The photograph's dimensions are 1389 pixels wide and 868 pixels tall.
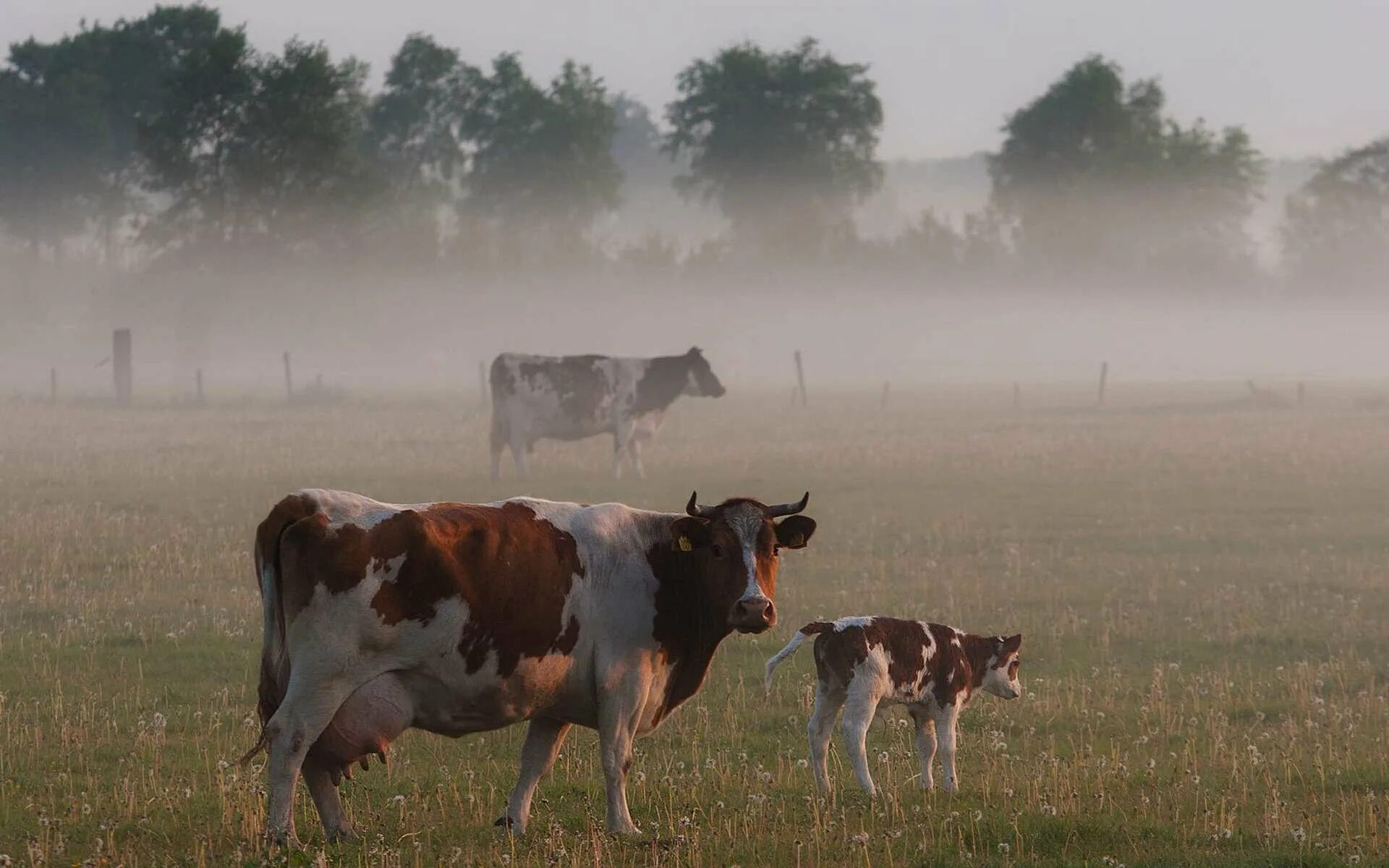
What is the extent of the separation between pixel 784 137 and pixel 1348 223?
A: 130 feet

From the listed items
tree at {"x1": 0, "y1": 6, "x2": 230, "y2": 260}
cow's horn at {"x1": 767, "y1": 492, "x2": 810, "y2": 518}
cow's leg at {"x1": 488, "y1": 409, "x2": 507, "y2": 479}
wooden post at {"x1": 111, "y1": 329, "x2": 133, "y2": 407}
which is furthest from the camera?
tree at {"x1": 0, "y1": 6, "x2": 230, "y2": 260}

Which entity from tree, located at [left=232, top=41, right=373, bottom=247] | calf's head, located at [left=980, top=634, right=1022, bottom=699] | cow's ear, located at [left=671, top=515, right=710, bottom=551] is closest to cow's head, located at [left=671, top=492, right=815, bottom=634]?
cow's ear, located at [left=671, top=515, right=710, bottom=551]

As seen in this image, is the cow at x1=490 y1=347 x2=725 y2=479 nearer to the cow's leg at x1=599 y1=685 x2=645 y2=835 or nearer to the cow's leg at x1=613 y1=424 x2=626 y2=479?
the cow's leg at x1=613 y1=424 x2=626 y2=479

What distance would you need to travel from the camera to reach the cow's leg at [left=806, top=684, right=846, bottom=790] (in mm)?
10758

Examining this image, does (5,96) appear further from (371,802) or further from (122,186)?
(371,802)

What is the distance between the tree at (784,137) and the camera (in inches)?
4215

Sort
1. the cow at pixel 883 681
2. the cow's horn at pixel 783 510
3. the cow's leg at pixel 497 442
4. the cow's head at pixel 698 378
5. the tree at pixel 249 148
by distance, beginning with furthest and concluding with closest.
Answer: the tree at pixel 249 148, the cow's head at pixel 698 378, the cow's leg at pixel 497 442, the cow at pixel 883 681, the cow's horn at pixel 783 510

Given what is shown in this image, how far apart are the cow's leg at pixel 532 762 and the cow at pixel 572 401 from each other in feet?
75.7

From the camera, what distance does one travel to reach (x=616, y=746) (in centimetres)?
960

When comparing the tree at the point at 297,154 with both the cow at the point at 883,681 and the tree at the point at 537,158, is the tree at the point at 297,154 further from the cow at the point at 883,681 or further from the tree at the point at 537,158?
the cow at the point at 883,681

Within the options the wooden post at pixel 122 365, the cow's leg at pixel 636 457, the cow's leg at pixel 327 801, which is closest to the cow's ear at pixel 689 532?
the cow's leg at pixel 327 801

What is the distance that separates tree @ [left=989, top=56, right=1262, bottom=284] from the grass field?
73768mm

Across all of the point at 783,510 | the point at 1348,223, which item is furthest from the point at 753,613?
the point at 1348,223

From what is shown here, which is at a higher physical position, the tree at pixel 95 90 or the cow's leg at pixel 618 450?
the tree at pixel 95 90
